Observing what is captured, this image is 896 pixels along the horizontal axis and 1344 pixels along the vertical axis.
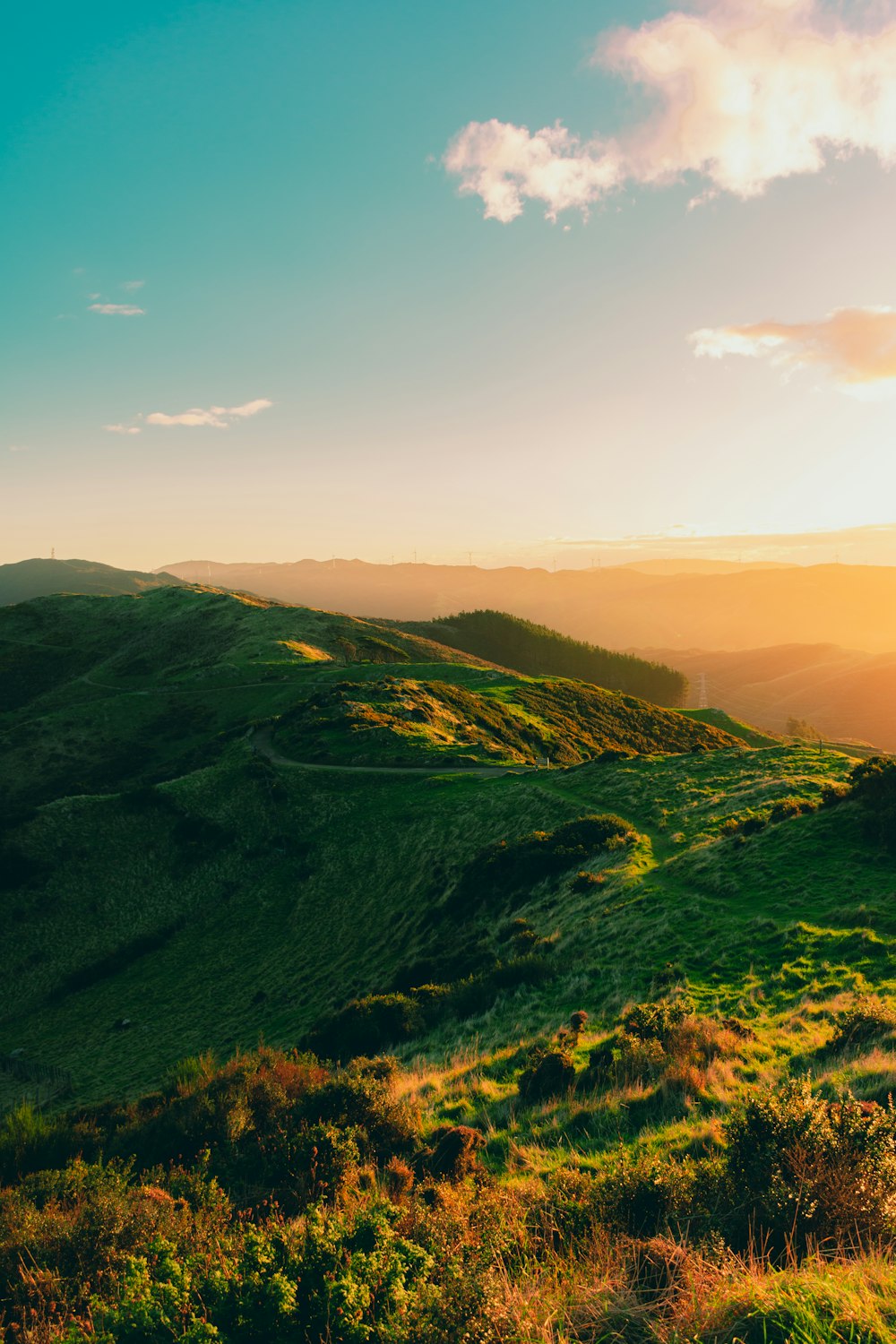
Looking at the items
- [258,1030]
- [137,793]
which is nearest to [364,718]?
[137,793]

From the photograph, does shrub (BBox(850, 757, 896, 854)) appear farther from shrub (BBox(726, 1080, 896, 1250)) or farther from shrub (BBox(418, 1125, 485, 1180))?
shrub (BBox(418, 1125, 485, 1180))

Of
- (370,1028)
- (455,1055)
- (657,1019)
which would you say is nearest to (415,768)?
(370,1028)

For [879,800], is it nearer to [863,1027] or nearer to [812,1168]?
[863,1027]

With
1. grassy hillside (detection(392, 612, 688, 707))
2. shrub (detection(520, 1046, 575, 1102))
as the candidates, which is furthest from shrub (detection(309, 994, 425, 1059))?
grassy hillside (detection(392, 612, 688, 707))

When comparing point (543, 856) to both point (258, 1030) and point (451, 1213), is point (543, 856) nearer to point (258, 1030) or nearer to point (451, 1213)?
point (258, 1030)

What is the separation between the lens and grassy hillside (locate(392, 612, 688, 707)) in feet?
525

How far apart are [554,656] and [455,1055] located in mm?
167385

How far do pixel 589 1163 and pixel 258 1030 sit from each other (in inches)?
817

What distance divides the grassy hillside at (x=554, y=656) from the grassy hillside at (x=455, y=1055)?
120926mm

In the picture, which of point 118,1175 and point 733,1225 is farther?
point 118,1175

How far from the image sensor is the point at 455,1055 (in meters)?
14.9

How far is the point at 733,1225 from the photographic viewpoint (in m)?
6.66

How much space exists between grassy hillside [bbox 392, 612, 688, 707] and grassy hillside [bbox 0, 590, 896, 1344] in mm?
120926

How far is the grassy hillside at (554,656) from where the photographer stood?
160 metres
